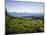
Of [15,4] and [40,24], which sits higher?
[15,4]

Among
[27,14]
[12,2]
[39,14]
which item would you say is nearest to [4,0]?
[12,2]

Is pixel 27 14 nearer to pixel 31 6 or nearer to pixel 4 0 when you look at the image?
pixel 31 6

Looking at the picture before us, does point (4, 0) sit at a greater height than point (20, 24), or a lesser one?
greater
